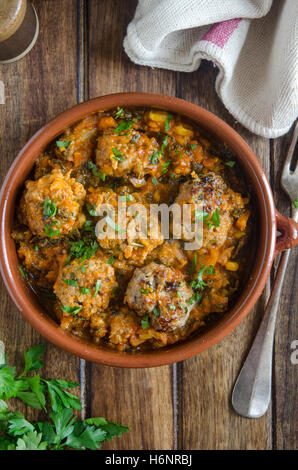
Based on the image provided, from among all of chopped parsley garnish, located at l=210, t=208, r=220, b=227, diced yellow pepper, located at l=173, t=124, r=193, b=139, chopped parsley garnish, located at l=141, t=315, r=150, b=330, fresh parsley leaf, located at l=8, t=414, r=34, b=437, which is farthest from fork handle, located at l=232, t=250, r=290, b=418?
fresh parsley leaf, located at l=8, t=414, r=34, b=437

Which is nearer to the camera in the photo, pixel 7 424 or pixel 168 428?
pixel 7 424

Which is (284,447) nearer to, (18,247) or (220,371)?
(220,371)

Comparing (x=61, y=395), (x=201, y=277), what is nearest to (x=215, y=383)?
(x=201, y=277)

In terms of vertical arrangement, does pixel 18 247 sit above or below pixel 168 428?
above

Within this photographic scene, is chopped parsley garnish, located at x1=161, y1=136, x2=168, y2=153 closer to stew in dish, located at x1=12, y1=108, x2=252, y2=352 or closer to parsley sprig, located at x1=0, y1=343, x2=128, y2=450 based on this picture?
stew in dish, located at x1=12, y1=108, x2=252, y2=352

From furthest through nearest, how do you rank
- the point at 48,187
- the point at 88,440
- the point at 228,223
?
the point at 88,440 → the point at 228,223 → the point at 48,187

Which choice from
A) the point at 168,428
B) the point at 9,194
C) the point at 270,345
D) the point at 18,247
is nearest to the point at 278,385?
the point at 270,345

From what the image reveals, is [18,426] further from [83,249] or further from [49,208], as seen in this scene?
[49,208]

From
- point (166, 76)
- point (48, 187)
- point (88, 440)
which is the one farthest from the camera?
point (166, 76)
